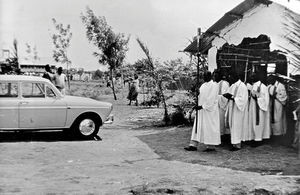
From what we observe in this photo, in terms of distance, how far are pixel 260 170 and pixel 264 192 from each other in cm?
187

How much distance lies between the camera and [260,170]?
720cm

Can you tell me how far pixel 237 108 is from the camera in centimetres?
923

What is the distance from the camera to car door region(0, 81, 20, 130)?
915 centimetres

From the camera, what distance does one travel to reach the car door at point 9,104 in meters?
9.15

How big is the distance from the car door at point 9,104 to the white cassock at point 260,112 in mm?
5564

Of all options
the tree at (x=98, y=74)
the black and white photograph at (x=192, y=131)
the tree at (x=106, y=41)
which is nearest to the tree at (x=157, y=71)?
the black and white photograph at (x=192, y=131)

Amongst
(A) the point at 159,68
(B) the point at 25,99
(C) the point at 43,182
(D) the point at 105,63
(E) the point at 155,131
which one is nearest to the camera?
(C) the point at 43,182

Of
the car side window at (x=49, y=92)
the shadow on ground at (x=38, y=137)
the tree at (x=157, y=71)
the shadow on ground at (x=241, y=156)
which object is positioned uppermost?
the tree at (x=157, y=71)

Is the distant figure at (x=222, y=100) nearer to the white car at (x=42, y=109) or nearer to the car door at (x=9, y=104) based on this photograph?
the white car at (x=42, y=109)

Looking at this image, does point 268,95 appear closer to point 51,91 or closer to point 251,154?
point 251,154

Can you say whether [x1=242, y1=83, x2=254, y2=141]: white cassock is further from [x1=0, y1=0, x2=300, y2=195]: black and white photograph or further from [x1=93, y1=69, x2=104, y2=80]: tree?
[x1=93, y1=69, x2=104, y2=80]: tree

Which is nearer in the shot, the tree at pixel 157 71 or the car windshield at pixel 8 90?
the car windshield at pixel 8 90


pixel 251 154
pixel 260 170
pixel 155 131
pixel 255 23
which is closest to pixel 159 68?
pixel 155 131

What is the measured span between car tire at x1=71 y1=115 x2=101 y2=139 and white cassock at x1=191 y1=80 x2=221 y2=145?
2.77 meters
